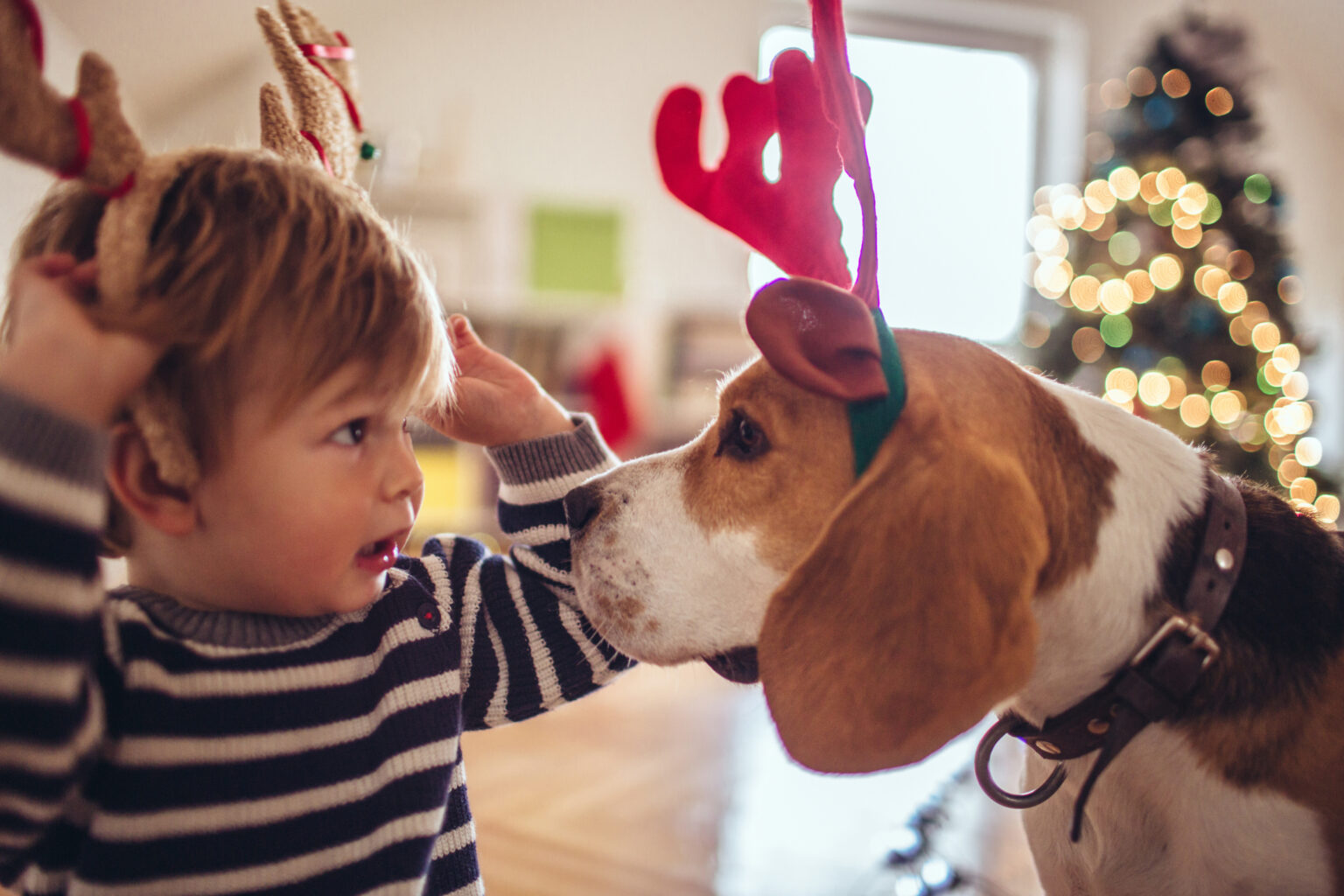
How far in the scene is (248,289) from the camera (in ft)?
2.44

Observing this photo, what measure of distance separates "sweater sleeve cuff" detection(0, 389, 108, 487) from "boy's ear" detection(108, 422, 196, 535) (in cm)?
10

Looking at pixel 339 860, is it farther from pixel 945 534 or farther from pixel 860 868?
pixel 860 868

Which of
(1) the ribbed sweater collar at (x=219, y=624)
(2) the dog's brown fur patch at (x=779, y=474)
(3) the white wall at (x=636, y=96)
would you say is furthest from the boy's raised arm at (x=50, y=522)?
(3) the white wall at (x=636, y=96)

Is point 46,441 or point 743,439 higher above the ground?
point 46,441

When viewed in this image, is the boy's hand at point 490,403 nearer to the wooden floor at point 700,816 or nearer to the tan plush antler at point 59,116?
the tan plush antler at point 59,116

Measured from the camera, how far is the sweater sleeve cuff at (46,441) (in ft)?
1.99

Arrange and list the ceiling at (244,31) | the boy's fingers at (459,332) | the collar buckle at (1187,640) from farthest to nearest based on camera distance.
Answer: the ceiling at (244,31)
the boy's fingers at (459,332)
the collar buckle at (1187,640)

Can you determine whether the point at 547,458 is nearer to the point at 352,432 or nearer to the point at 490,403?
the point at 490,403

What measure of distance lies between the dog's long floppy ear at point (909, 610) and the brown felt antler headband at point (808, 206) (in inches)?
3.2

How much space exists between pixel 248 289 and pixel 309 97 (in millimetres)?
359

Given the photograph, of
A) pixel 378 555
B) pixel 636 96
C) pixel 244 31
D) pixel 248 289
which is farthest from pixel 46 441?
pixel 636 96

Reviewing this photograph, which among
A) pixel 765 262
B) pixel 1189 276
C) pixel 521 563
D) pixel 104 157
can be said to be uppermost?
pixel 104 157

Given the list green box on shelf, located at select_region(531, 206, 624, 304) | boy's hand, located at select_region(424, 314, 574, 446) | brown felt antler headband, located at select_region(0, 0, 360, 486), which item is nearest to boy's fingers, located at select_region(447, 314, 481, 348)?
boy's hand, located at select_region(424, 314, 574, 446)

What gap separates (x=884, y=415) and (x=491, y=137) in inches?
186
